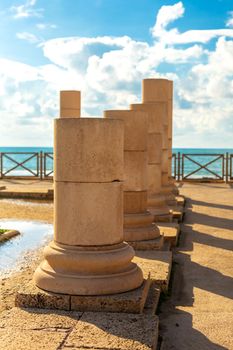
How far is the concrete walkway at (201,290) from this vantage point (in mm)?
5820

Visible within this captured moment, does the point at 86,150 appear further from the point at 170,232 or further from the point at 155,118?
the point at 155,118

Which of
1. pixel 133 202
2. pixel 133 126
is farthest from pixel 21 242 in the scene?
pixel 133 126

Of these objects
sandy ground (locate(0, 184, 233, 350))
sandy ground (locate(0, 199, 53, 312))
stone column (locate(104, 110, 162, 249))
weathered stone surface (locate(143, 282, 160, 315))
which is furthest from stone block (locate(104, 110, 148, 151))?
weathered stone surface (locate(143, 282, 160, 315))

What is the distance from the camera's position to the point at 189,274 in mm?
8492

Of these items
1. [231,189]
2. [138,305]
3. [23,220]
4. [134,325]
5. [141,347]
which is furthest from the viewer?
[231,189]

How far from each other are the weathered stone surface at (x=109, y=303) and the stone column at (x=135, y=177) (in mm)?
3576

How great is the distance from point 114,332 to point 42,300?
1.17 m

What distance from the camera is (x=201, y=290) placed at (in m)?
7.62

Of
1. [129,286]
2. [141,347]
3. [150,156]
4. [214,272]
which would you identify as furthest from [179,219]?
[141,347]

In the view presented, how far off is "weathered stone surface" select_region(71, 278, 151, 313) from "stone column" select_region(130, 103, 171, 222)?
21.5ft

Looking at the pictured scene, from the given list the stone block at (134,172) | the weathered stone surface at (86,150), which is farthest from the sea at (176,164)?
the weathered stone surface at (86,150)

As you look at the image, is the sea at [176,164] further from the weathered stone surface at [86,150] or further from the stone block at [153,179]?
the weathered stone surface at [86,150]

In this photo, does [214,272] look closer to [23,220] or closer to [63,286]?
[63,286]

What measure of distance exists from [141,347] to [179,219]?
9.03m
